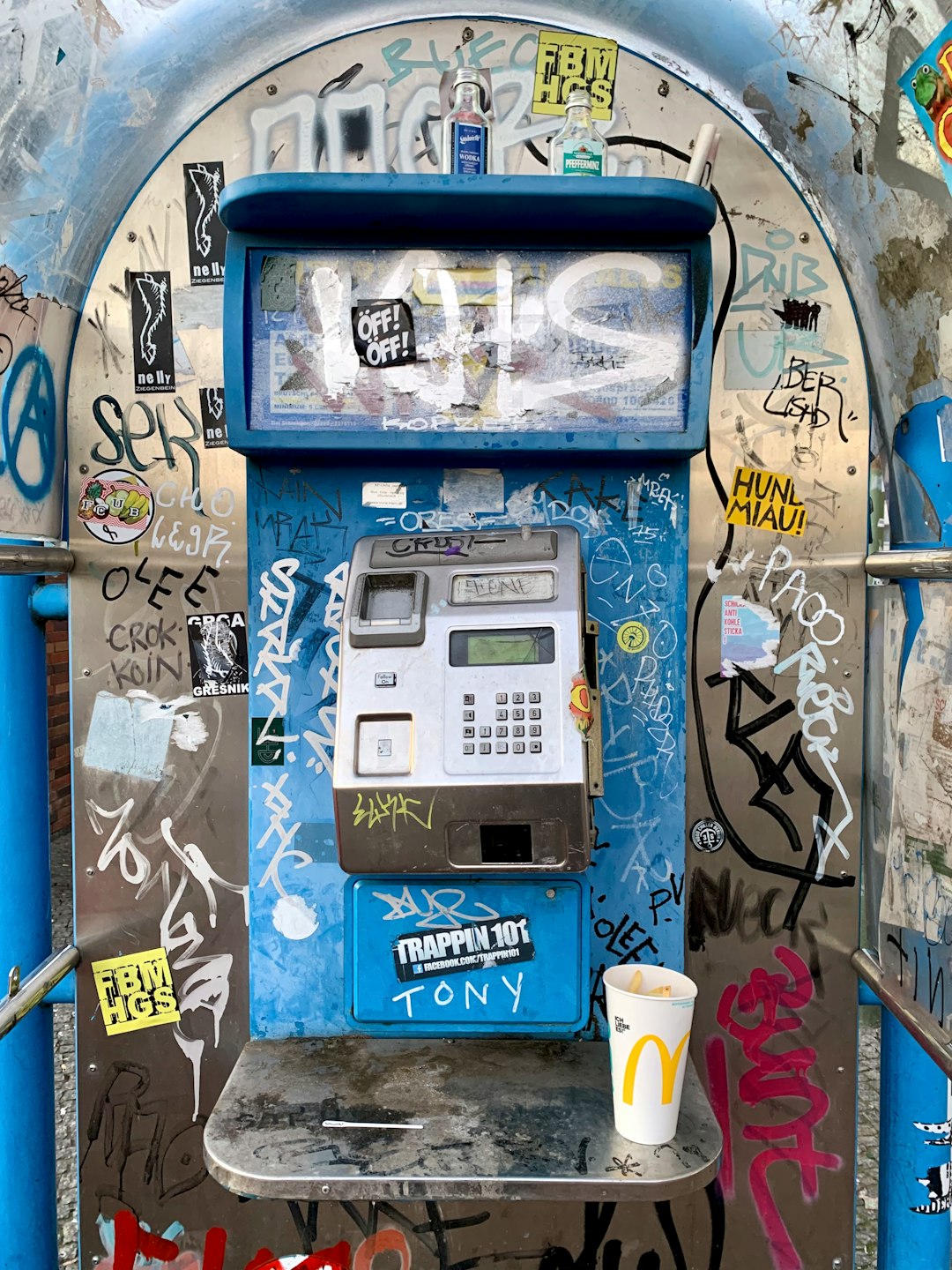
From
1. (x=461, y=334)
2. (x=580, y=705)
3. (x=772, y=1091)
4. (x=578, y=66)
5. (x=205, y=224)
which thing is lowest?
(x=772, y=1091)

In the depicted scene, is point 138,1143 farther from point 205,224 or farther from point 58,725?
point 58,725

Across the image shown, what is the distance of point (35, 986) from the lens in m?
1.96

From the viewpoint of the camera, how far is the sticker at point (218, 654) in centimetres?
209

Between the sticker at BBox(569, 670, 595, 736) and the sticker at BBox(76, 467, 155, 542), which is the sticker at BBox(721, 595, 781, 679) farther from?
the sticker at BBox(76, 467, 155, 542)

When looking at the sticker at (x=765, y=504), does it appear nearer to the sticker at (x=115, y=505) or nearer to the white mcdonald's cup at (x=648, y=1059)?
the white mcdonald's cup at (x=648, y=1059)

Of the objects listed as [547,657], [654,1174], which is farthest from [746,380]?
[654,1174]

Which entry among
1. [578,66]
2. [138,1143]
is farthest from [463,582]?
[138,1143]

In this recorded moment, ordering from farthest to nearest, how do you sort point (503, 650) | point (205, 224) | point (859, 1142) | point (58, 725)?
point (58, 725)
point (859, 1142)
point (205, 224)
point (503, 650)

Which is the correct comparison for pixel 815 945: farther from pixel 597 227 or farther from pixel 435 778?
pixel 597 227

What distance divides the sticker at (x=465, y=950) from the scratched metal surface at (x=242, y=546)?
1.48ft

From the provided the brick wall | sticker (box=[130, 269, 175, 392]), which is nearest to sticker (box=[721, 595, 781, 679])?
sticker (box=[130, 269, 175, 392])

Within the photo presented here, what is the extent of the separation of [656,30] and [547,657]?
1301mm

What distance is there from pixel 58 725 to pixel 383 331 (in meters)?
3.63

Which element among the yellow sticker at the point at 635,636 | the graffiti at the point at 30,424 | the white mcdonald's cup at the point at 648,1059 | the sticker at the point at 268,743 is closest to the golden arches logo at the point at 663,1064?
the white mcdonald's cup at the point at 648,1059
